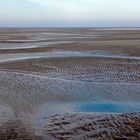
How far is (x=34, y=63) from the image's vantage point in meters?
18.8

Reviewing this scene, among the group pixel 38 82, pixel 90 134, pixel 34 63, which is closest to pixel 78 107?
pixel 90 134

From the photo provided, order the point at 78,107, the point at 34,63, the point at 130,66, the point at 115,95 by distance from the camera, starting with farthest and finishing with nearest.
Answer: the point at 34,63, the point at 130,66, the point at 115,95, the point at 78,107

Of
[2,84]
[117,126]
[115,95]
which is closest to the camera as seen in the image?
[117,126]

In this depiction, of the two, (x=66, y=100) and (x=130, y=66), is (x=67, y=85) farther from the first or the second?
(x=130, y=66)

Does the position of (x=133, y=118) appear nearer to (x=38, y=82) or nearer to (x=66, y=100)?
(x=66, y=100)

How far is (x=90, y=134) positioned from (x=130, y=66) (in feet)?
37.0

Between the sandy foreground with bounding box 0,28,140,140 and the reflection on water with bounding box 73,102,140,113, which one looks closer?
the sandy foreground with bounding box 0,28,140,140

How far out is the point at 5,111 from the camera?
8.38 m

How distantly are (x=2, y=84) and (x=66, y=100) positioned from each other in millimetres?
3329

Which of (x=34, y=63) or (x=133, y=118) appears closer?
(x=133, y=118)

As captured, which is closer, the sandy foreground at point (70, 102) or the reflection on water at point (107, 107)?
the sandy foreground at point (70, 102)

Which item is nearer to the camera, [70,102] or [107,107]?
[107,107]

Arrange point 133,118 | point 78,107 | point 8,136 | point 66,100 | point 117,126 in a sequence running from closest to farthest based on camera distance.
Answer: point 8,136 < point 117,126 < point 133,118 < point 78,107 < point 66,100

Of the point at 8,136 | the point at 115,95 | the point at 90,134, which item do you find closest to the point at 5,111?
the point at 8,136
